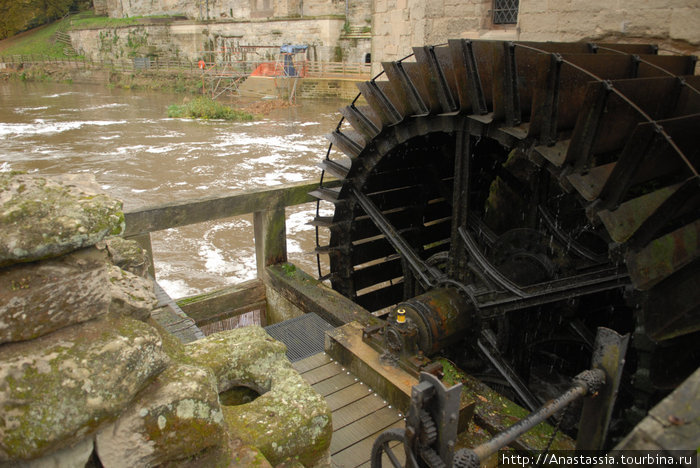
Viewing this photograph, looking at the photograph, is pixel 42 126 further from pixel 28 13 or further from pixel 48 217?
pixel 28 13

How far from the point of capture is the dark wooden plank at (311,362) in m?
3.37

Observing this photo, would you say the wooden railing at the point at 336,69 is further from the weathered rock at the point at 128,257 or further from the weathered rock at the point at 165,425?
the weathered rock at the point at 165,425

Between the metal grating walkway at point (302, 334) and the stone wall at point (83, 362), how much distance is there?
2.35 metres

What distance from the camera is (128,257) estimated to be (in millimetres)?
1948

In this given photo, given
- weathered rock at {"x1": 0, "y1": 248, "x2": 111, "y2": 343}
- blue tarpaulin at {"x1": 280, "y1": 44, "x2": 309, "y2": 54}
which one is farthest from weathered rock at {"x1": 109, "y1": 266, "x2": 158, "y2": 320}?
blue tarpaulin at {"x1": 280, "y1": 44, "x2": 309, "y2": 54}

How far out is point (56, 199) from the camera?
1263 mm

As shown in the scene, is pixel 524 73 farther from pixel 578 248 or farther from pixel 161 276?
pixel 161 276

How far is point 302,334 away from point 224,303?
3.40 ft

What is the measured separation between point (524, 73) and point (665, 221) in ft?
4.35

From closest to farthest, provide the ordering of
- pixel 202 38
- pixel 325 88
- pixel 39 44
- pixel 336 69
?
pixel 325 88, pixel 336 69, pixel 202 38, pixel 39 44

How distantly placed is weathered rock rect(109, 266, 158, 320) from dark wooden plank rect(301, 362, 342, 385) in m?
1.81

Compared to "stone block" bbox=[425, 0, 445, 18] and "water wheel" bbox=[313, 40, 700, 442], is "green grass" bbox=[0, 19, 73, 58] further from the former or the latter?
"water wheel" bbox=[313, 40, 700, 442]

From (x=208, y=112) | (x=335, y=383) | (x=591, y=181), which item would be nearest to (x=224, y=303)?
(x=335, y=383)

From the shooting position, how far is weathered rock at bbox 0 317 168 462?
1153mm
